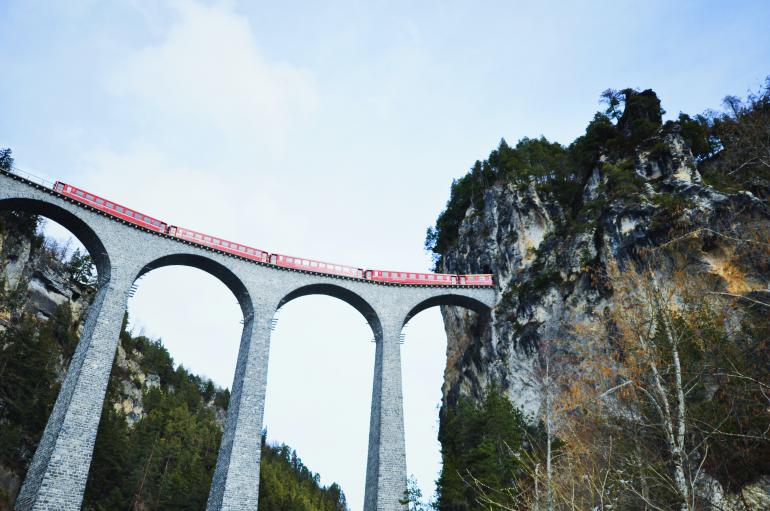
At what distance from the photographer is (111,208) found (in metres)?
28.6

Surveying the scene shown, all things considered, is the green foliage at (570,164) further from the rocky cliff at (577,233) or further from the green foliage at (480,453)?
the green foliage at (480,453)

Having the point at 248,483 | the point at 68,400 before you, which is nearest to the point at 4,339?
the point at 68,400

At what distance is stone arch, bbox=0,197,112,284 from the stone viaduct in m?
0.06

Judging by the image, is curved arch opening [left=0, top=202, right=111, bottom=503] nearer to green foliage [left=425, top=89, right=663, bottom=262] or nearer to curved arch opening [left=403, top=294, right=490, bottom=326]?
curved arch opening [left=403, top=294, right=490, bottom=326]

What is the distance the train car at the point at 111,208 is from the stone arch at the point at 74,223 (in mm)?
882

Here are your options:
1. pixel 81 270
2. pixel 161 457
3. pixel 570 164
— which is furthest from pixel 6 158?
pixel 570 164

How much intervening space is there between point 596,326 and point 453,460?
33.0ft

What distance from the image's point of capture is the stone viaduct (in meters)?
23.1

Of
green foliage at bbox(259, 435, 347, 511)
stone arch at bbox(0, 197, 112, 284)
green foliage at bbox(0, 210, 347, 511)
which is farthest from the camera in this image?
green foliage at bbox(259, 435, 347, 511)

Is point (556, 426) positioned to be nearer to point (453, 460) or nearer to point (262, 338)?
point (453, 460)

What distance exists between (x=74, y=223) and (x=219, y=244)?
7.29 m

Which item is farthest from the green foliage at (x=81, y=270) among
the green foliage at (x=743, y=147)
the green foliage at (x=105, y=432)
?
the green foliage at (x=743, y=147)

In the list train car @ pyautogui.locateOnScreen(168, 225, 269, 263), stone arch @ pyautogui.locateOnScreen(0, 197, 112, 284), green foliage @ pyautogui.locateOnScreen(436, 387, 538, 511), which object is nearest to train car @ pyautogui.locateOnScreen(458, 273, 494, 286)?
Answer: green foliage @ pyautogui.locateOnScreen(436, 387, 538, 511)

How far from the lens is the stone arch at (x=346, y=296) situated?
1310 inches
